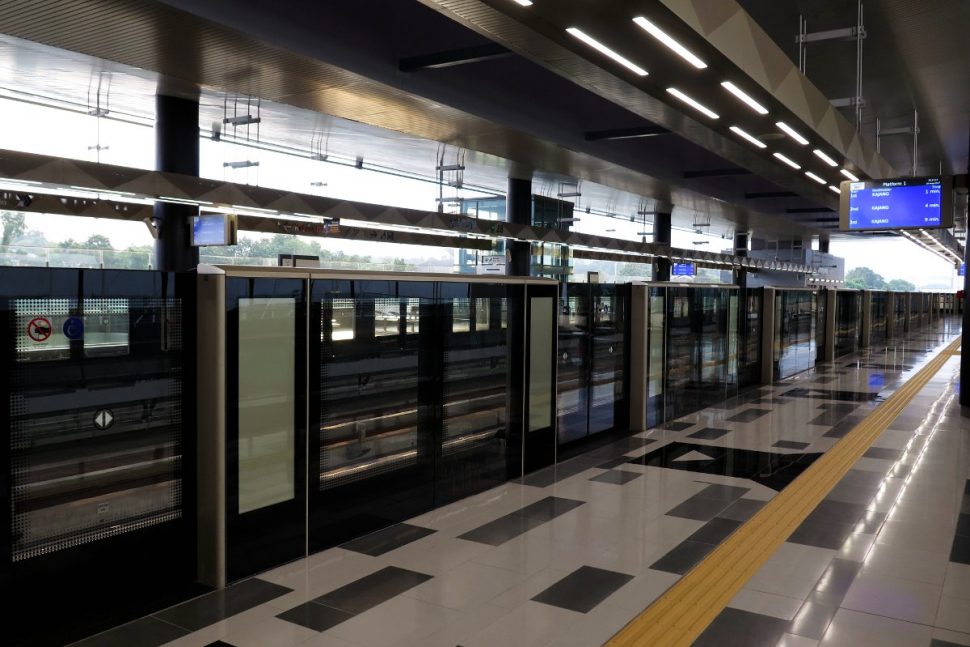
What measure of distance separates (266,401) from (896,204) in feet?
31.3

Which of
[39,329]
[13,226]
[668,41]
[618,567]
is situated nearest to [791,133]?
[668,41]

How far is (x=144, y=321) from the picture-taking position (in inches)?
167

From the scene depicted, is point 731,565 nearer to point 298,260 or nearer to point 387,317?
point 387,317

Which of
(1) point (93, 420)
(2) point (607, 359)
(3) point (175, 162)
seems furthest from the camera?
(3) point (175, 162)

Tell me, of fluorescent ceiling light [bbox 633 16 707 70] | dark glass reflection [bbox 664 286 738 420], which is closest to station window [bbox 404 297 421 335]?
fluorescent ceiling light [bbox 633 16 707 70]

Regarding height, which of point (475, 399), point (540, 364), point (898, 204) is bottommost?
point (475, 399)

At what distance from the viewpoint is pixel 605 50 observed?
14.9 feet

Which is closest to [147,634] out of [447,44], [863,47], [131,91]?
[447,44]

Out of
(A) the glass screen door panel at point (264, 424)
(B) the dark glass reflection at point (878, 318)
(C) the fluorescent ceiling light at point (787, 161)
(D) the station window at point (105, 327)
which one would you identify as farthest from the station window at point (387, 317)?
(B) the dark glass reflection at point (878, 318)

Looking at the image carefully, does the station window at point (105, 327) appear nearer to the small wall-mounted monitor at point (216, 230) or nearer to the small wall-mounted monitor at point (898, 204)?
the small wall-mounted monitor at point (216, 230)

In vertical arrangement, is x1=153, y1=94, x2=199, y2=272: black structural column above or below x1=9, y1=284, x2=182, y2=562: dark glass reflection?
above

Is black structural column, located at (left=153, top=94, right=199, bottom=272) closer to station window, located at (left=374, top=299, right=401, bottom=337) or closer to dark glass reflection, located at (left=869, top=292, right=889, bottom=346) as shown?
station window, located at (left=374, top=299, right=401, bottom=337)

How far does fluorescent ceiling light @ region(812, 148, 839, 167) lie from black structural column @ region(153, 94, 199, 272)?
7.75 m

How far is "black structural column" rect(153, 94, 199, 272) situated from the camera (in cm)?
1050
